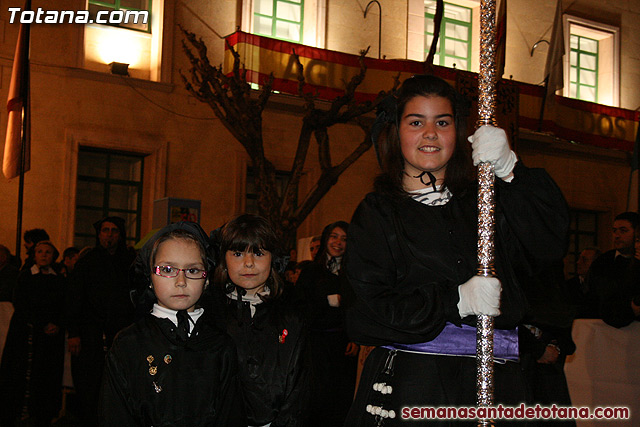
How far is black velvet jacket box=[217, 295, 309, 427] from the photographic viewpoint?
154 inches

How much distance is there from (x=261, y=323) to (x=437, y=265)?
178 cm

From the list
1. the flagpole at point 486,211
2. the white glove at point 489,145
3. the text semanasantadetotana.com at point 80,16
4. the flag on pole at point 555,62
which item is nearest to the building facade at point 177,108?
the text semanasantadetotana.com at point 80,16

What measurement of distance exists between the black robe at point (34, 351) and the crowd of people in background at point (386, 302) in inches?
129

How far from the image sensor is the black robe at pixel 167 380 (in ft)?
10.9

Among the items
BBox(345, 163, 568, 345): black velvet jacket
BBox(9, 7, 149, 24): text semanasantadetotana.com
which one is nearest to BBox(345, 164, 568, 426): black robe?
BBox(345, 163, 568, 345): black velvet jacket

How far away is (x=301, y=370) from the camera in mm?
4027

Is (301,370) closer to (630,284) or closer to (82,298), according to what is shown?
(630,284)

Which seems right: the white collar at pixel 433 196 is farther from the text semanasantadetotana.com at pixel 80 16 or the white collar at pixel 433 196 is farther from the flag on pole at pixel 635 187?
the text semanasantadetotana.com at pixel 80 16

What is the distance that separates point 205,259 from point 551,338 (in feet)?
9.83

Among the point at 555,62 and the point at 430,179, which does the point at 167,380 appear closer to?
the point at 430,179

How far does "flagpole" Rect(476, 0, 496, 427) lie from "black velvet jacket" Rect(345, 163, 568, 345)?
144 millimetres

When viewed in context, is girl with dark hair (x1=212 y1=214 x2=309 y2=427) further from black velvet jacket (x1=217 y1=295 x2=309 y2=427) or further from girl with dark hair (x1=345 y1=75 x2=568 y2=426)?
girl with dark hair (x1=345 y1=75 x2=568 y2=426)

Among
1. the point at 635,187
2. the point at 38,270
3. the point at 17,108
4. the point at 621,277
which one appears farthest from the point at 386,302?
the point at 17,108

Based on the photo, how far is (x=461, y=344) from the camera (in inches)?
94.9
